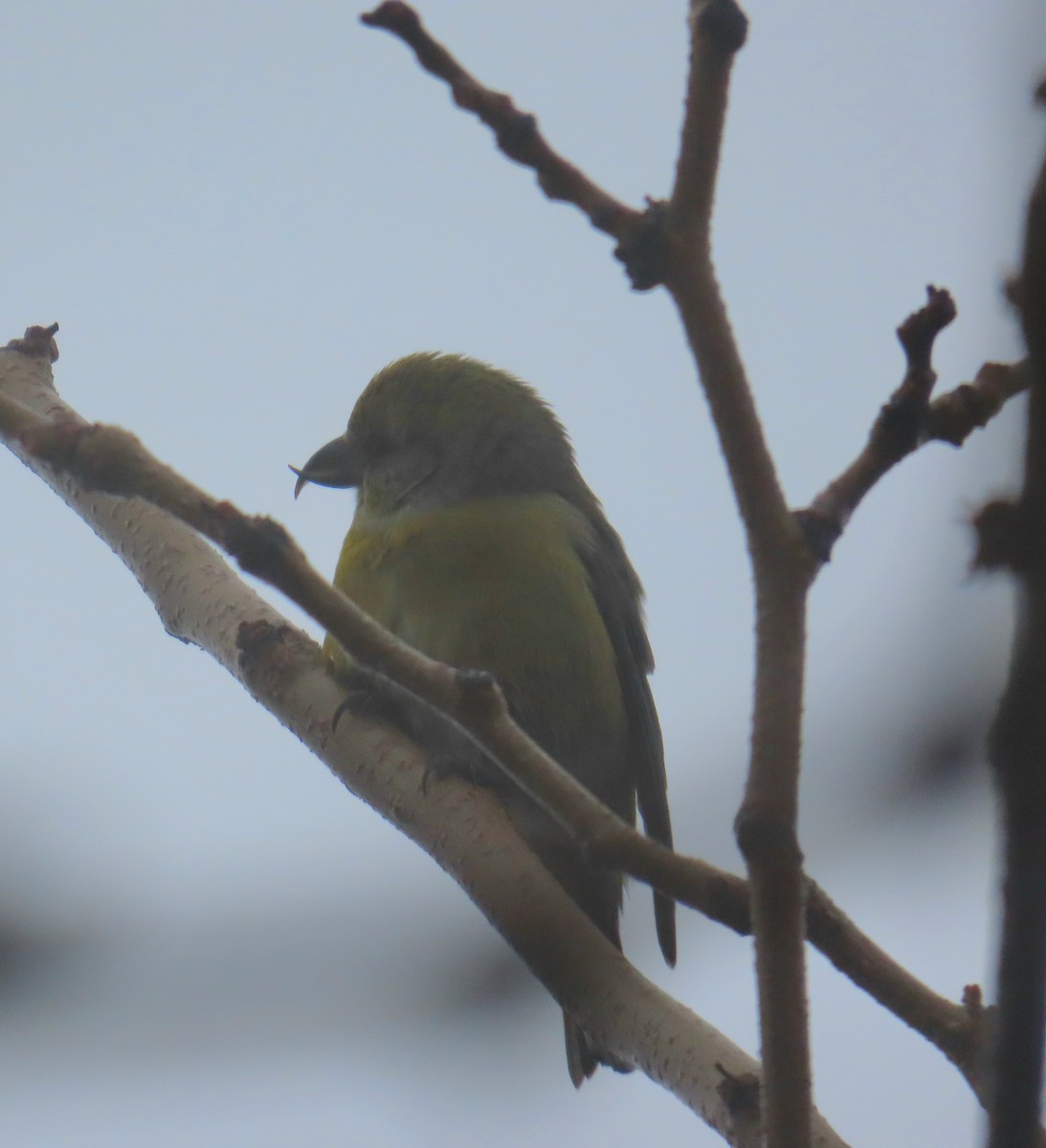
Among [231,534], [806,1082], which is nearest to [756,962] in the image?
[806,1082]

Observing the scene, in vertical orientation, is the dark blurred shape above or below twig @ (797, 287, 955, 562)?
below

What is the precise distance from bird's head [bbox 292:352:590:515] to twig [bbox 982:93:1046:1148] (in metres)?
3.60

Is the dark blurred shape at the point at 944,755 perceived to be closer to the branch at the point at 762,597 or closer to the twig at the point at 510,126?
the branch at the point at 762,597

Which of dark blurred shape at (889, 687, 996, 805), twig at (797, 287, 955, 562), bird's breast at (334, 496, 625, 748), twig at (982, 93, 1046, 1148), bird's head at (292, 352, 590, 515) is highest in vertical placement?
bird's head at (292, 352, 590, 515)

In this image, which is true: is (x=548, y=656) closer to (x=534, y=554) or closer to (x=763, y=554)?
(x=534, y=554)

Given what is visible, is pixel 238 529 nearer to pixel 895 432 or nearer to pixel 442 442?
pixel 895 432

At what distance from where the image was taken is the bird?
3.84 meters

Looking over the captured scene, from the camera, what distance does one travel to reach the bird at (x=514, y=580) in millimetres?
3840

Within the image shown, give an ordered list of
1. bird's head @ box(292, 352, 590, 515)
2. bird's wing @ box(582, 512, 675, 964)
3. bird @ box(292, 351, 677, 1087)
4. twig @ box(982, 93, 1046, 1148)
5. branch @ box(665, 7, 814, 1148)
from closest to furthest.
A: twig @ box(982, 93, 1046, 1148) → branch @ box(665, 7, 814, 1148) → bird @ box(292, 351, 677, 1087) → bird's wing @ box(582, 512, 675, 964) → bird's head @ box(292, 352, 590, 515)

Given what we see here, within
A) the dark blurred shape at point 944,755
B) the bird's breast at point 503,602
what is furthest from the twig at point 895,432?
the bird's breast at point 503,602

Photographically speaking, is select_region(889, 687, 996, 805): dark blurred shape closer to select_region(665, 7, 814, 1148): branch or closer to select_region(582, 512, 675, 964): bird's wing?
select_region(665, 7, 814, 1148): branch

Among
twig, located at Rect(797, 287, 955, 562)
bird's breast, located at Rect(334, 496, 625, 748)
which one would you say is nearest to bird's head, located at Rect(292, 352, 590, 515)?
bird's breast, located at Rect(334, 496, 625, 748)

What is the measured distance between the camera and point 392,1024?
1.99 m

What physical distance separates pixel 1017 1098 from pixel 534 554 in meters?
3.20
